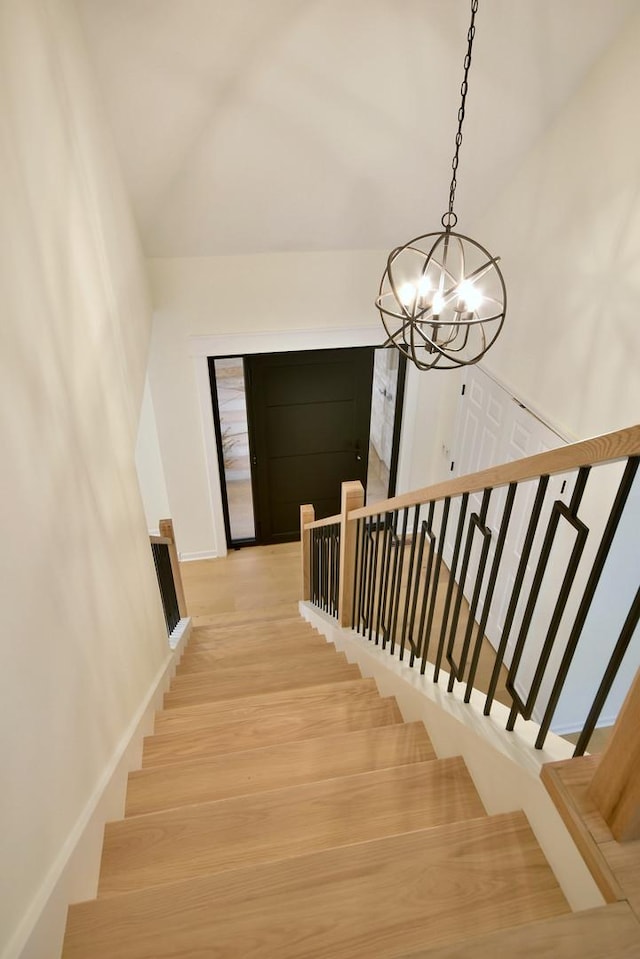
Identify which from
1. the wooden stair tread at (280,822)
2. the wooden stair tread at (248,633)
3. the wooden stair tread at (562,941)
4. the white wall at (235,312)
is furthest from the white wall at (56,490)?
the white wall at (235,312)

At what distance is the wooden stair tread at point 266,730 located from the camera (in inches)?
84.3

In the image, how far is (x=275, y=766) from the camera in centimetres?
192

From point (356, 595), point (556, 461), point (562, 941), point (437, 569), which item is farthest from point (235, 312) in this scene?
point (562, 941)

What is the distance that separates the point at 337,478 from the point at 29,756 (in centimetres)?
430

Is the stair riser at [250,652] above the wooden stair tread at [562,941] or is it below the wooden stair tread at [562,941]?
below

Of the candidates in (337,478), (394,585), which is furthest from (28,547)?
(337,478)

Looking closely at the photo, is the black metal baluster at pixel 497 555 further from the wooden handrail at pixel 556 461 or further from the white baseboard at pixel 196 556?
the white baseboard at pixel 196 556

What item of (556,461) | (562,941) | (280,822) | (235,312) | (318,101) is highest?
(318,101)

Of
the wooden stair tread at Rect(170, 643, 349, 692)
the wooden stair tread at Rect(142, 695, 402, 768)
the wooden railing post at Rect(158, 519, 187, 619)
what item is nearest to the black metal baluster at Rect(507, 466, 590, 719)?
the wooden stair tread at Rect(142, 695, 402, 768)

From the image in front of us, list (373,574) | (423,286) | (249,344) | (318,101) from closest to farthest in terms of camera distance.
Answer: (423,286) → (373,574) → (318,101) → (249,344)

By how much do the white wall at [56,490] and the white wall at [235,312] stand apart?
5.47 feet

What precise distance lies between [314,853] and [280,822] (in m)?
0.34

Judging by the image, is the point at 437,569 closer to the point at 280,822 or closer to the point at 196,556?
the point at 280,822

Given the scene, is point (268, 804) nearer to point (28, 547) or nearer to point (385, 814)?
point (385, 814)
